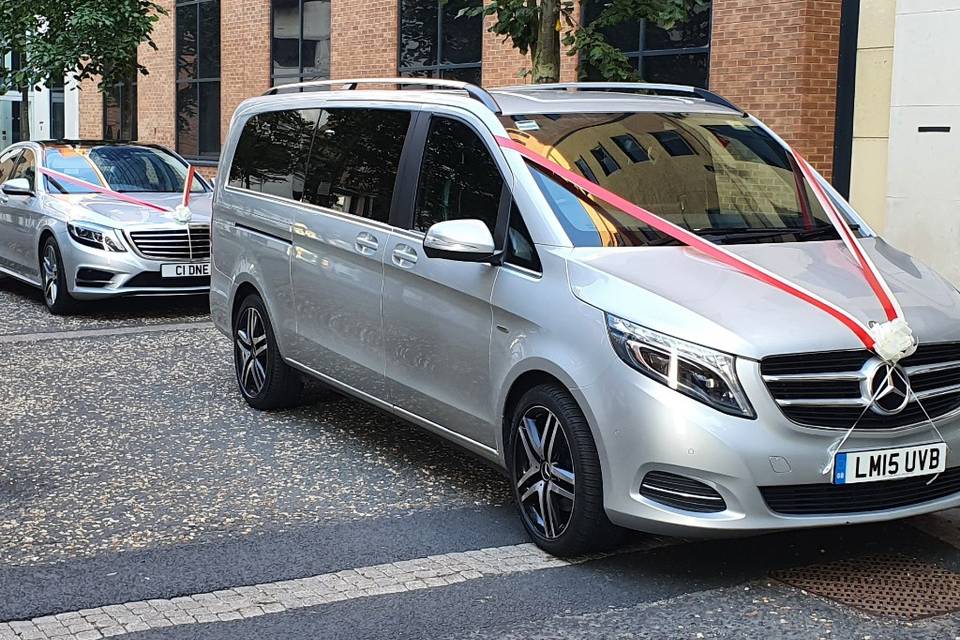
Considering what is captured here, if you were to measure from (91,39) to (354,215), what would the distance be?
14.2 metres

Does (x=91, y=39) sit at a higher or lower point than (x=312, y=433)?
higher

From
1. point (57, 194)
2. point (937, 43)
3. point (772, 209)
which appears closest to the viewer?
point (772, 209)

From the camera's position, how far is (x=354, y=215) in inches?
269

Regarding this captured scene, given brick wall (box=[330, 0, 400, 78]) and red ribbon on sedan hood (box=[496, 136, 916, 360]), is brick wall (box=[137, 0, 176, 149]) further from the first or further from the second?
red ribbon on sedan hood (box=[496, 136, 916, 360])

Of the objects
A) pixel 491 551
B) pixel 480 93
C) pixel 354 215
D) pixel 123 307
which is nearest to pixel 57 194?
pixel 123 307

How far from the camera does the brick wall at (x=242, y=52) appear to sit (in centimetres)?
2328

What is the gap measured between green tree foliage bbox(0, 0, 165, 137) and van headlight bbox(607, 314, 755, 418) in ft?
52.4

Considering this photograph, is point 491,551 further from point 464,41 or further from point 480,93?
point 464,41

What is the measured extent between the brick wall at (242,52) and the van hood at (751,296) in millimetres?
18336

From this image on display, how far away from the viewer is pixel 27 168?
1345 centimetres

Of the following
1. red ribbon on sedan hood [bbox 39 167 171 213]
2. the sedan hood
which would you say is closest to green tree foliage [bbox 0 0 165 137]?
red ribbon on sedan hood [bbox 39 167 171 213]

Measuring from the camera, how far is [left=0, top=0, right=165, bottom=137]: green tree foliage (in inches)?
768

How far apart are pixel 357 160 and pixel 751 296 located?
264 cm

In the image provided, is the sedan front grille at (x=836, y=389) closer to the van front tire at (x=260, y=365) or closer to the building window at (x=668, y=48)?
the van front tire at (x=260, y=365)
